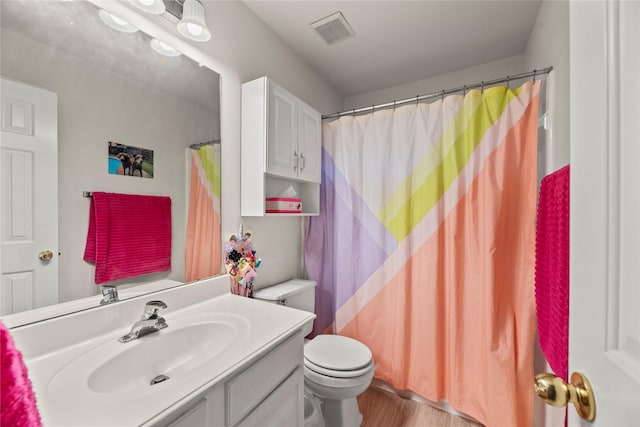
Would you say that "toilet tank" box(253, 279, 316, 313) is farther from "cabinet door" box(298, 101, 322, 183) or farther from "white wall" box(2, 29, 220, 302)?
"cabinet door" box(298, 101, 322, 183)

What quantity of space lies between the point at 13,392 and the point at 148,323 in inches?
24.0

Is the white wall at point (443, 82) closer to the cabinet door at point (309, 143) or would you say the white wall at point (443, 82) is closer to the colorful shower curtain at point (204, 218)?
the cabinet door at point (309, 143)

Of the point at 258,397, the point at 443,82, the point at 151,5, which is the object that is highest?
the point at 443,82

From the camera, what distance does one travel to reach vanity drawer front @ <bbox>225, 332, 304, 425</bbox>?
2.50 feet

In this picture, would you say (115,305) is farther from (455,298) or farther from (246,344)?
(455,298)

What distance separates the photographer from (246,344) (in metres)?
0.86

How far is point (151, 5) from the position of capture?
3.49 ft

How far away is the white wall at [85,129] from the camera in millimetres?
826

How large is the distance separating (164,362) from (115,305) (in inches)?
11.1

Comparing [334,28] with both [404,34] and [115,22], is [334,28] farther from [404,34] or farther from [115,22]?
[115,22]
